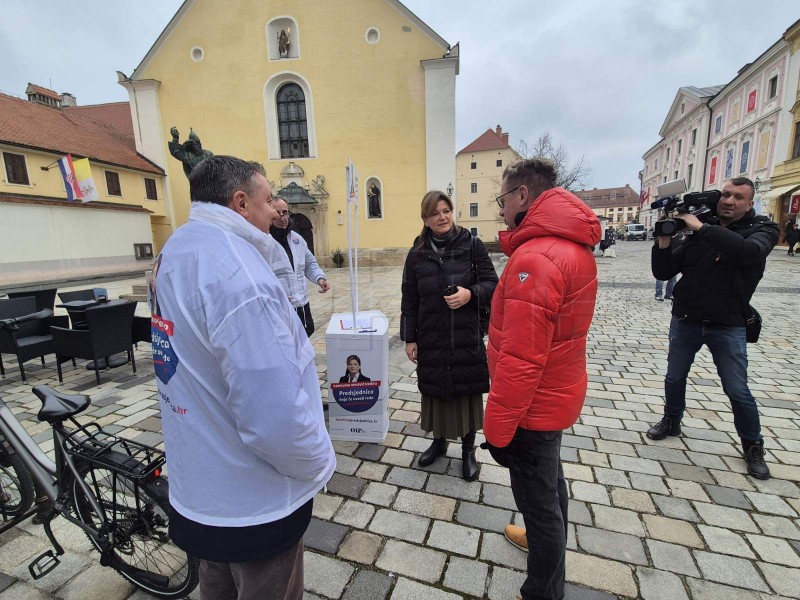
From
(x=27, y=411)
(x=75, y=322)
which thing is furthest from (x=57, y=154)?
(x=27, y=411)

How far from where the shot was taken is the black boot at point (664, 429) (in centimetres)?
341

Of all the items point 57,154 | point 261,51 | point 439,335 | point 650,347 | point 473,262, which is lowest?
point 650,347

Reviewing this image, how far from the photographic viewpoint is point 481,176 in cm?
5722

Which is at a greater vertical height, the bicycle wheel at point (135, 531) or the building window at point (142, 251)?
the building window at point (142, 251)

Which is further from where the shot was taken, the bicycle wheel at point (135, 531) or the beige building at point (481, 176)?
the beige building at point (481, 176)

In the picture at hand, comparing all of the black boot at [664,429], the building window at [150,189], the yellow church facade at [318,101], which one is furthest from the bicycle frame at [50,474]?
the building window at [150,189]

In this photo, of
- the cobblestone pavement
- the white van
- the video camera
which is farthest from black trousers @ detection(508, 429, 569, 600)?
the white van

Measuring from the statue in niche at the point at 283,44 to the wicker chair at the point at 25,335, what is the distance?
20.4 metres

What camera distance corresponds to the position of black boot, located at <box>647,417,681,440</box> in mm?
3412

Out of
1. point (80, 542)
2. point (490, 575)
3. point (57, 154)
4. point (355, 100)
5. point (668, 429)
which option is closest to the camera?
point (490, 575)

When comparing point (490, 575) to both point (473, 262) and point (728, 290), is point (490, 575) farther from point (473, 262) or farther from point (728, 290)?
point (728, 290)

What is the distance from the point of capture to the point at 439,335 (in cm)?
284

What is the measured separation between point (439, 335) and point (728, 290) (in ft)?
6.91

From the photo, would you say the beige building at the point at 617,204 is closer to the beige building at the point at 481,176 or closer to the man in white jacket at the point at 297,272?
the beige building at the point at 481,176
